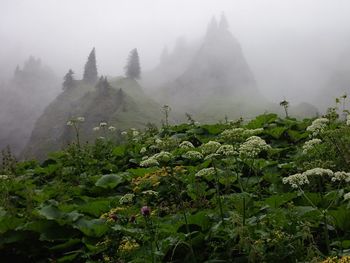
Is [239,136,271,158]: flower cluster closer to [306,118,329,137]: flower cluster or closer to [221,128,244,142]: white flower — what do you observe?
[221,128,244,142]: white flower

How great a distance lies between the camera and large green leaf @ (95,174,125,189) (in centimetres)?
1102

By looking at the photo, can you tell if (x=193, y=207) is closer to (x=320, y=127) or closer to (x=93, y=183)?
(x=320, y=127)

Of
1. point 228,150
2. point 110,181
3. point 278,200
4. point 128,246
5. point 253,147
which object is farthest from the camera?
point 110,181

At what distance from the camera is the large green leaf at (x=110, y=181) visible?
1102 cm

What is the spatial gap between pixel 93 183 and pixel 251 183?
3869mm

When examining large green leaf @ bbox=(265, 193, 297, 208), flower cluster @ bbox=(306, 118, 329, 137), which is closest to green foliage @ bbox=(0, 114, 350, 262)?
large green leaf @ bbox=(265, 193, 297, 208)

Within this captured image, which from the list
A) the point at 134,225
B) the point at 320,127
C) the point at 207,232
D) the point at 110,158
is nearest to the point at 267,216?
the point at 207,232

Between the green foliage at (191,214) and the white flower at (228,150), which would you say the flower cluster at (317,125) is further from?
the white flower at (228,150)

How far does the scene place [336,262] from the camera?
16.1 feet

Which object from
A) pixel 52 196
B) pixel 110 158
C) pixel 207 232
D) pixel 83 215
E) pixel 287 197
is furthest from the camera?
pixel 110 158

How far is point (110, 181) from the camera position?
11250 millimetres

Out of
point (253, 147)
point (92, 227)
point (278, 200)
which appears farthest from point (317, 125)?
point (92, 227)

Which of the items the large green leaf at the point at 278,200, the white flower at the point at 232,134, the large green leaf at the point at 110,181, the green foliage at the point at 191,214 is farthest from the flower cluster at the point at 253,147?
the large green leaf at the point at 110,181

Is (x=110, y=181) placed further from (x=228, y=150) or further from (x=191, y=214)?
(x=228, y=150)
